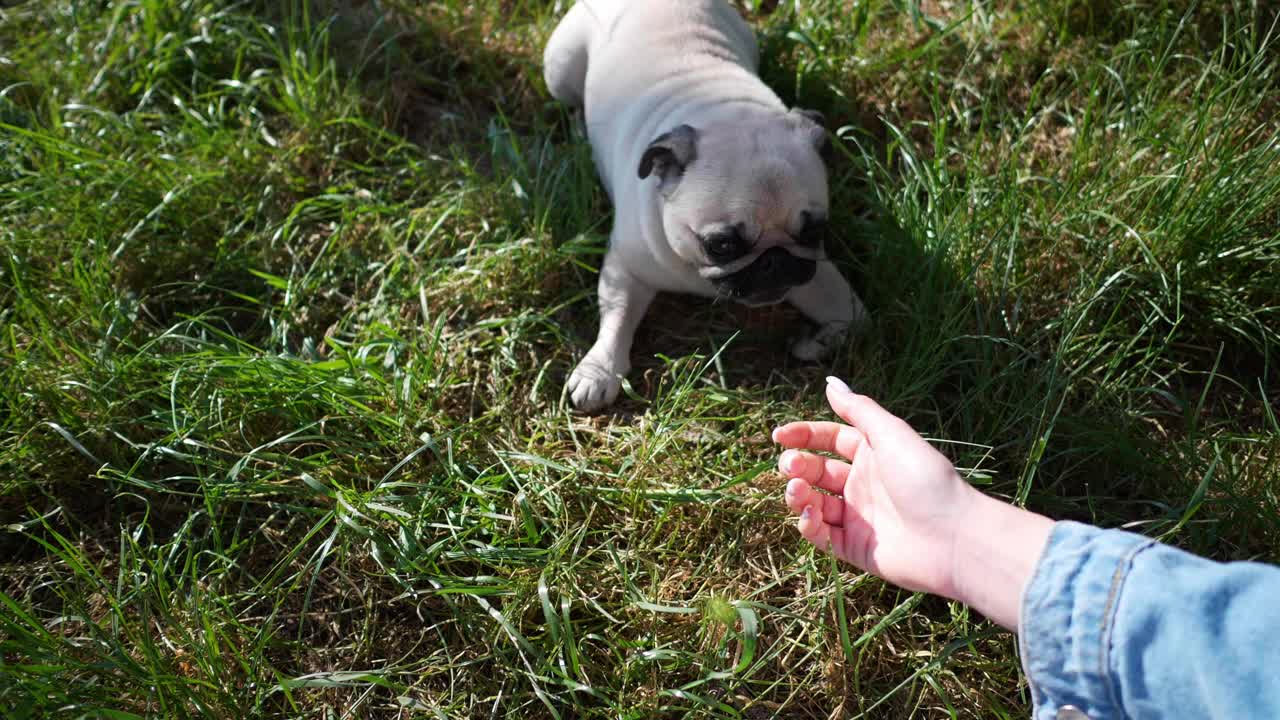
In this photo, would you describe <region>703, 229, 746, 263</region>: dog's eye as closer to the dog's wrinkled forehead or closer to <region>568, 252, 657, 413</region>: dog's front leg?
the dog's wrinkled forehead

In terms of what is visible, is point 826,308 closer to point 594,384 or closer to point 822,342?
point 822,342

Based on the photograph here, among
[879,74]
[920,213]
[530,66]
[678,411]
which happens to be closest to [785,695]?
[678,411]

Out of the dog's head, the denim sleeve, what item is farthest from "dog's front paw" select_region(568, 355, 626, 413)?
the denim sleeve

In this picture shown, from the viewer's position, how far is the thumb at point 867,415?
2150 millimetres

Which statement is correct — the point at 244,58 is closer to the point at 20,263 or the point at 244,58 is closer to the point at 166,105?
the point at 166,105

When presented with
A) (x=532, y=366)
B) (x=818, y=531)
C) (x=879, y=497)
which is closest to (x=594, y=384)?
(x=532, y=366)

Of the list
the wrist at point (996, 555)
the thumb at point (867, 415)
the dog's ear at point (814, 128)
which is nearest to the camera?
the wrist at point (996, 555)

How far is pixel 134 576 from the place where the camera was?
2484mm

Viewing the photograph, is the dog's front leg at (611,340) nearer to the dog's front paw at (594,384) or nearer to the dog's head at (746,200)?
the dog's front paw at (594,384)

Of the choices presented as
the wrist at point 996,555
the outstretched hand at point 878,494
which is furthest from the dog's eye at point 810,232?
the wrist at point 996,555

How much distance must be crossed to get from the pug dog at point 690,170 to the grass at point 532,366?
0.54 ft

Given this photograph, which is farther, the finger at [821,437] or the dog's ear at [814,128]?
the dog's ear at [814,128]

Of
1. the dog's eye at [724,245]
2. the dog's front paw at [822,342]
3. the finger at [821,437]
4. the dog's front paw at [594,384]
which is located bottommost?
the dog's front paw at [594,384]

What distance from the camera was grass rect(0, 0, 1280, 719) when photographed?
8.17 ft
